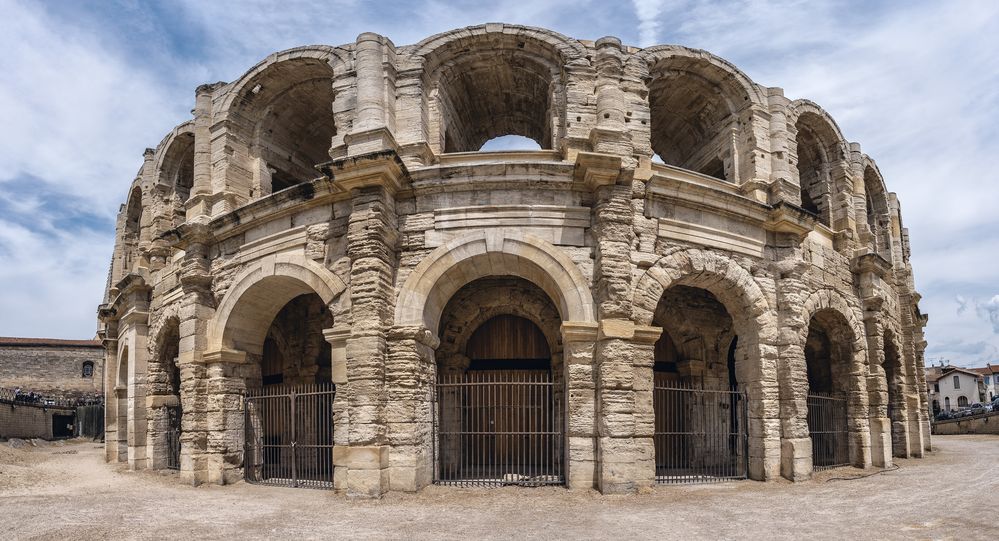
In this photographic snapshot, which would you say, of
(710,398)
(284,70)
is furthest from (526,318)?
(284,70)

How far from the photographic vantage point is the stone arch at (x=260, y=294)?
10086mm

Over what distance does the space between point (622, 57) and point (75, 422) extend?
29.6 metres

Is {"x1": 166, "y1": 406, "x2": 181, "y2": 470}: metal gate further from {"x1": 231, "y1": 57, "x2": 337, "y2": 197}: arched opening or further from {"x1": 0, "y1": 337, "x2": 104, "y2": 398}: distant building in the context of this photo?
{"x1": 0, "y1": 337, "x2": 104, "y2": 398}: distant building

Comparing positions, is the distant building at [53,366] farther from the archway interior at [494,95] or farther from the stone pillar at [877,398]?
the stone pillar at [877,398]

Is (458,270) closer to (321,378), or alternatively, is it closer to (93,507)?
(321,378)

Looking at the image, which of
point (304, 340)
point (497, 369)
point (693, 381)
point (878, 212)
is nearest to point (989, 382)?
point (878, 212)

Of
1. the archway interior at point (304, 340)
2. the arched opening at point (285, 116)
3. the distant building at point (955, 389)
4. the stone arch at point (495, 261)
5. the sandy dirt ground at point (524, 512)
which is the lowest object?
the distant building at point (955, 389)

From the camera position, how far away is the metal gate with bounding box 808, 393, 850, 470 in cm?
1256

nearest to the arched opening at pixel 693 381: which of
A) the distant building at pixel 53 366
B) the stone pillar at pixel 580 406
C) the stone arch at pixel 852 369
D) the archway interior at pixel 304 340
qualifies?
the stone arch at pixel 852 369

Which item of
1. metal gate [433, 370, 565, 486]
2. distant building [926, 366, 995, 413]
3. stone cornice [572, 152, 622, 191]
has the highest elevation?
stone cornice [572, 152, 622, 191]

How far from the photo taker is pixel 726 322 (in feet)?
41.9

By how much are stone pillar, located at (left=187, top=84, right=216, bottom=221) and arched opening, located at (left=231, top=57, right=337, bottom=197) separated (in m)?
0.76

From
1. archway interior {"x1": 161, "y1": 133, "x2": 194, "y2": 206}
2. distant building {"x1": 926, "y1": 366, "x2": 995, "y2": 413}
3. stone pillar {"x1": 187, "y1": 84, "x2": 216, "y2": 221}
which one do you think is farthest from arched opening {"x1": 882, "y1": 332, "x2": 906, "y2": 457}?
distant building {"x1": 926, "y1": 366, "x2": 995, "y2": 413}

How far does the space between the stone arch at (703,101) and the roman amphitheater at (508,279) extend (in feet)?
A: 0.17
